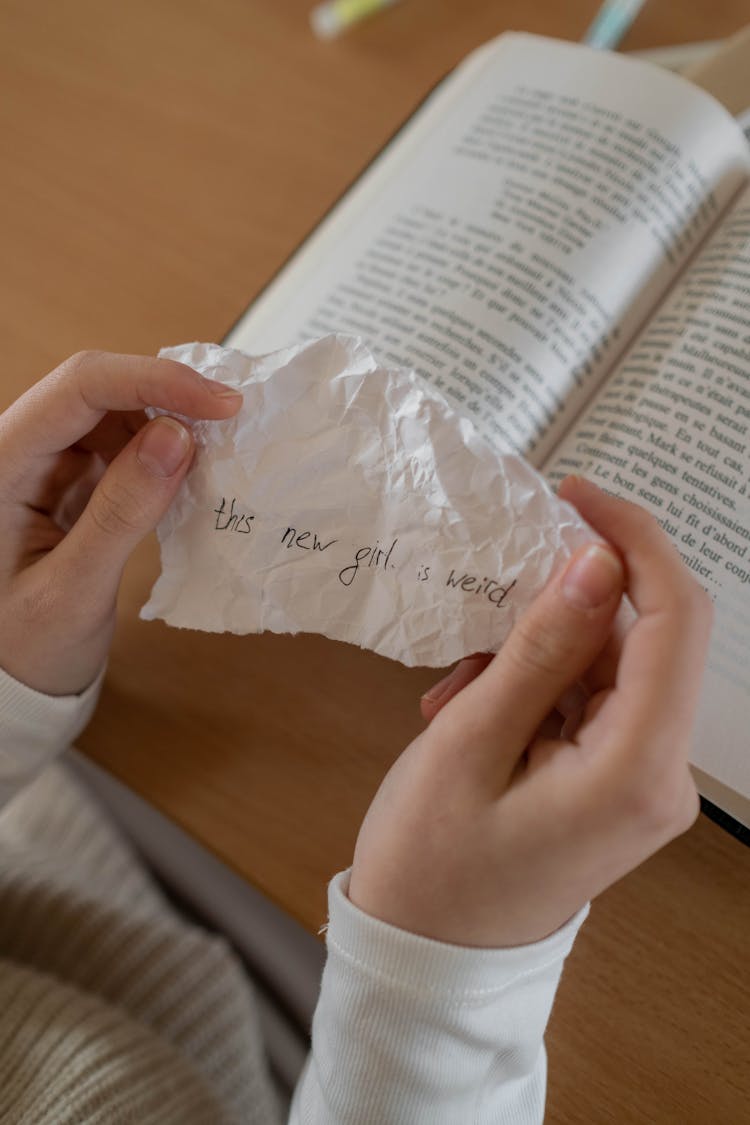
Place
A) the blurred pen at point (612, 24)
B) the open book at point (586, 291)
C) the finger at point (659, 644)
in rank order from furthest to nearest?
the blurred pen at point (612, 24), the open book at point (586, 291), the finger at point (659, 644)

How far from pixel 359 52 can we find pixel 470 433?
43 centimetres

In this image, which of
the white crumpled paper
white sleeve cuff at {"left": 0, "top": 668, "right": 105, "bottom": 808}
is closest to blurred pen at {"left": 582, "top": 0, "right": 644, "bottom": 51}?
the white crumpled paper

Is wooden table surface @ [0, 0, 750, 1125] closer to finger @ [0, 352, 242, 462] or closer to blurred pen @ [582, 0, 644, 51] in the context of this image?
blurred pen @ [582, 0, 644, 51]

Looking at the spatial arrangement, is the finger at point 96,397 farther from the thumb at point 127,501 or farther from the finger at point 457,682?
the finger at point 457,682

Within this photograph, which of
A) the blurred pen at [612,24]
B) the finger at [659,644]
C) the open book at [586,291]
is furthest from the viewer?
the blurred pen at [612,24]

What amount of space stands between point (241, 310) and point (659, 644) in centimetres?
36

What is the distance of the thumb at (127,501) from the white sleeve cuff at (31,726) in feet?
0.20

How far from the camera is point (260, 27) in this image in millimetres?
635

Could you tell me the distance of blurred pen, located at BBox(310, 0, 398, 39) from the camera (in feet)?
2.03

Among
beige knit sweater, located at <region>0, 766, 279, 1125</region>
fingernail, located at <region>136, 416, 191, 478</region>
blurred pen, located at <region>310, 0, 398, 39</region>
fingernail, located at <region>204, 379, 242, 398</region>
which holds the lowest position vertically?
beige knit sweater, located at <region>0, 766, 279, 1125</region>

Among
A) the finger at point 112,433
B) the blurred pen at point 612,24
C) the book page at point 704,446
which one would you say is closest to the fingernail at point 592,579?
the book page at point 704,446

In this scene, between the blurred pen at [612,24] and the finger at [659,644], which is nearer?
the finger at [659,644]

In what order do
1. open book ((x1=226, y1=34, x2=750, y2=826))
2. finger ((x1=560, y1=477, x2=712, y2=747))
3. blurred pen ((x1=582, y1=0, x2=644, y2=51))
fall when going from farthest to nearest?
blurred pen ((x1=582, y1=0, x2=644, y2=51)) → open book ((x1=226, y1=34, x2=750, y2=826)) → finger ((x1=560, y1=477, x2=712, y2=747))

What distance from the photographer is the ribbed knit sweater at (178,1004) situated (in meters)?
0.31
